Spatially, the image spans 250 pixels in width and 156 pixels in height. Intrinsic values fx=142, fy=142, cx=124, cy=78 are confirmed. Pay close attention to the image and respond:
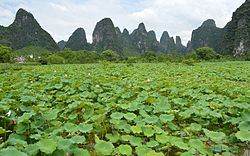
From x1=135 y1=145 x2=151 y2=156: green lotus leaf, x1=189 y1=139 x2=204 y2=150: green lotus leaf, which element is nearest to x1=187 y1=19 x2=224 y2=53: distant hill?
x1=189 y1=139 x2=204 y2=150: green lotus leaf

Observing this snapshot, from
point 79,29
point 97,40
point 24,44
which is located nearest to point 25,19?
point 24,44

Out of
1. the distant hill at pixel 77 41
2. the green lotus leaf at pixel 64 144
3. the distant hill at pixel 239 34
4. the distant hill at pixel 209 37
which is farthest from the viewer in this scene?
the distant hill at pixel 77 41

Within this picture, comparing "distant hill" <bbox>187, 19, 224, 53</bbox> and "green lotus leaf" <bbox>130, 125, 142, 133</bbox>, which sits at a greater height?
"distant hill" <bbox>187, 19, 224, 53</bbox>

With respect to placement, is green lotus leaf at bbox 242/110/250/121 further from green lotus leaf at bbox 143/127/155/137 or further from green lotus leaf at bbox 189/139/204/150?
green lotus leaf at bbox 143/127/155/137

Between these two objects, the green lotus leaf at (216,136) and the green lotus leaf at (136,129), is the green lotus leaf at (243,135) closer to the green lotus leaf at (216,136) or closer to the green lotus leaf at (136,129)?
the green lotus leaf at (216,136)

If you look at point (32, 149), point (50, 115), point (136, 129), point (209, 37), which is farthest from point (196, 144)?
point (209, 37)

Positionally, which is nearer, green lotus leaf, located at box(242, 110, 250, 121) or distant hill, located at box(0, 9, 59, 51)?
green lotus leaf, located at box(242, 110, 250, 121)

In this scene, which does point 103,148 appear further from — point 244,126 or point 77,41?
point 77,41

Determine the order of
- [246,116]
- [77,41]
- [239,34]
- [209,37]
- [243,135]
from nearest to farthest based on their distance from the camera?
[243,135]
[246,116]
[239,34]
[209,37]
[77,41]

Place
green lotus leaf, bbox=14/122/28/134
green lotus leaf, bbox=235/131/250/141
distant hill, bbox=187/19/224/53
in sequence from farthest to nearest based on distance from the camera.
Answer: distant hill, bbox=187/19/224/53 → green lotus leaf, bbox=14/122/28/134 → green lotus leaf, bbox=235/131/250/141

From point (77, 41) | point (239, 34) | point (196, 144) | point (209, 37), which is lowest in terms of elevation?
point (196, 144)

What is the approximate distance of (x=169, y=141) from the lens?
1.41m

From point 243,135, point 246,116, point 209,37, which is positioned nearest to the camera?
point 243,135

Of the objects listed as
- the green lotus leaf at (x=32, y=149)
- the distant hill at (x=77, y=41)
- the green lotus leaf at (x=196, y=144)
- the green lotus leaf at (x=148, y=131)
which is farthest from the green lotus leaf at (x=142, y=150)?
the distant hill at (x=77, y=41)
